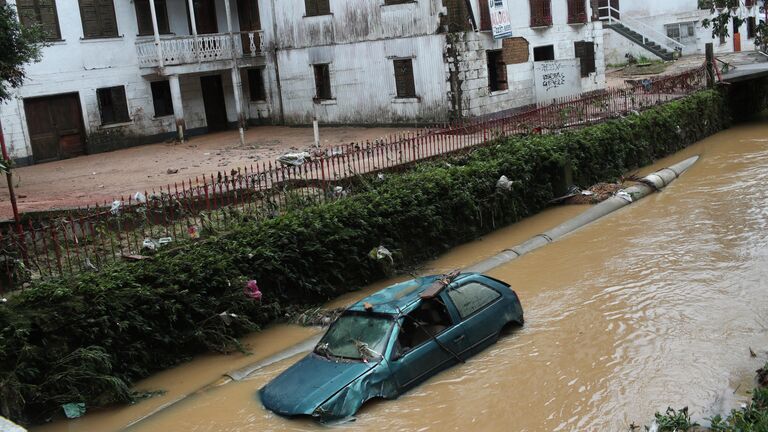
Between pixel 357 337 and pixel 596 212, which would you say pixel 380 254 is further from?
pixel 596 212

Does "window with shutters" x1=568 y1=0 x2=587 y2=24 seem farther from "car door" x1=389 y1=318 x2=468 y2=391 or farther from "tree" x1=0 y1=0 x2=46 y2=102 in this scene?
"car door" x1=389 y1=318 x2=468 y2=391

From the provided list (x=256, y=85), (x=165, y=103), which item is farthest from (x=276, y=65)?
(x=165, y=103)

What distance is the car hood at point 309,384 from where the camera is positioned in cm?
866

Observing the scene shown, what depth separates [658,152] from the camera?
23.9 m

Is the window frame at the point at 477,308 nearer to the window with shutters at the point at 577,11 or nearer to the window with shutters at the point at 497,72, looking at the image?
the window with shutters at the point at 497,72

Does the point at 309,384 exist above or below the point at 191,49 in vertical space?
below

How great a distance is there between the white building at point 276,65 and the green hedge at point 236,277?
789 centimetres

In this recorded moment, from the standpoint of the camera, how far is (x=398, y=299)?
987cm

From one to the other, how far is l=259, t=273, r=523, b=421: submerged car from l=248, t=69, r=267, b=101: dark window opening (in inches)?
904

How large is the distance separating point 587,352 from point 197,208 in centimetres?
738

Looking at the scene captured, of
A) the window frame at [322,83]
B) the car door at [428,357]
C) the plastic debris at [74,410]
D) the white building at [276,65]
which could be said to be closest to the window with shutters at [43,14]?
the white building at [276,65]

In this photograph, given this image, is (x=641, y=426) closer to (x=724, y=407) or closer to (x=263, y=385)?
(x=724, y=407)

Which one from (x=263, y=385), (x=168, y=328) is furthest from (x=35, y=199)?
(x=263, y=385)

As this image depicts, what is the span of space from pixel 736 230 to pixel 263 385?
35.0 ft
